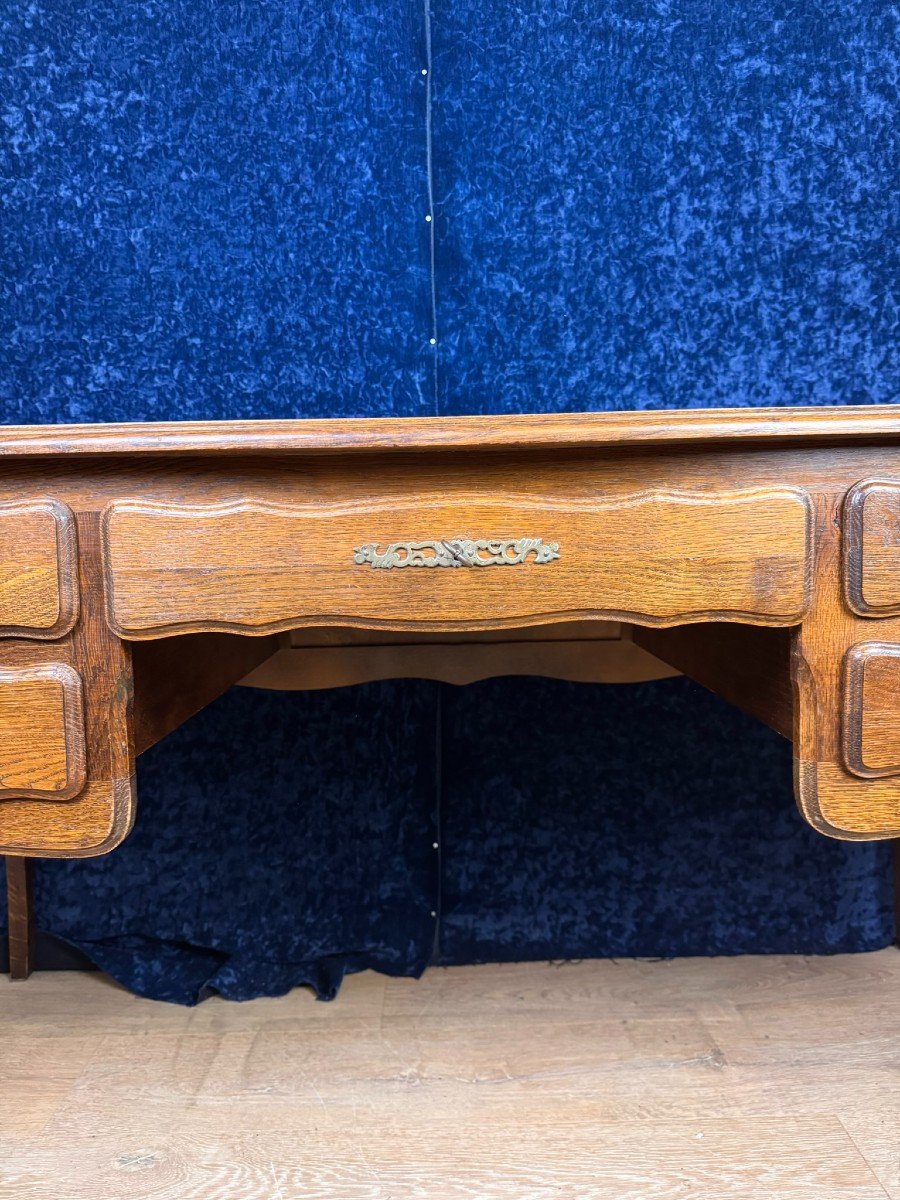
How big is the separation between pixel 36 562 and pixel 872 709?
83cm

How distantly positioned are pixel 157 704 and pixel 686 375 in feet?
3.46

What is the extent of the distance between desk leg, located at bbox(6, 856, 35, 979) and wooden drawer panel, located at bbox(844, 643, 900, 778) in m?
1.35

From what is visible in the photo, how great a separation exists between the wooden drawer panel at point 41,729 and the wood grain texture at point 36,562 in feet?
0.19

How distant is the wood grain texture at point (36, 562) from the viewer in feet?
2.84

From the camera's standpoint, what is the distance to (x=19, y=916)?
5.16 feet

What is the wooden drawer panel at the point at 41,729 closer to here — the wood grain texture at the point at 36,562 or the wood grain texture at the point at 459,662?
the wood grain texture at the point at 36,562

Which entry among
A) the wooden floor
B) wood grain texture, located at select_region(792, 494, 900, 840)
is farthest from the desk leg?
wood grain texture, located at select_region(792, 494, 900, 840)

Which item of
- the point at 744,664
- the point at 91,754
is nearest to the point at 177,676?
the point at 91,754

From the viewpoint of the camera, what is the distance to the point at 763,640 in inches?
39.7

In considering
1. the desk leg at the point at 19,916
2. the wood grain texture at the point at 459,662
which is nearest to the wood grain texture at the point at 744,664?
the wood grain texture at the point at 459,662

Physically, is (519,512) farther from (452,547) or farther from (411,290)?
(411,290)

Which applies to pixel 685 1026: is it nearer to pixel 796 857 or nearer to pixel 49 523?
pixel 796 857

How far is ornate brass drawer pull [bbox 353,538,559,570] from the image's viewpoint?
86 centimetres

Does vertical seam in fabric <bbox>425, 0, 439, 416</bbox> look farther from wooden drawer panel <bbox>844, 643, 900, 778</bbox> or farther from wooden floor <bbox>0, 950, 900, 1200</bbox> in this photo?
wooden floor <bbox>0, 950, 900, 1200</bbox>
